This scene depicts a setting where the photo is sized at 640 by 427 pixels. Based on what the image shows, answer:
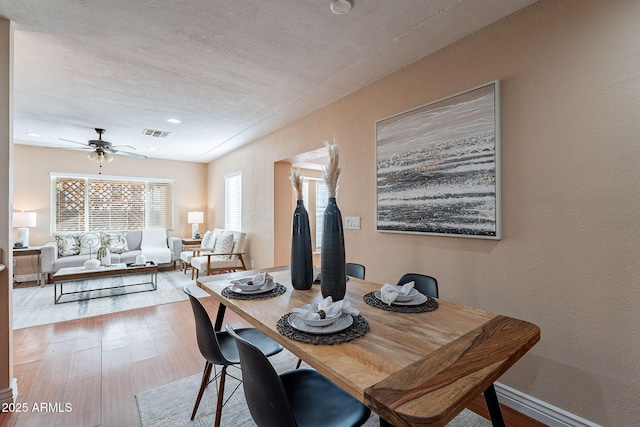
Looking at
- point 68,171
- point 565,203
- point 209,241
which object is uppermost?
point 68,171

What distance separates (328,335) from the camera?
1075mm

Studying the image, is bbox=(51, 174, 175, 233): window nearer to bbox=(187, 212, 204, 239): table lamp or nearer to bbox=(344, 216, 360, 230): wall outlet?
bbox=(187, 212, 204, 239): table lamp

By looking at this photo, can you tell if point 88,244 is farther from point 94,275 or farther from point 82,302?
point 82,302

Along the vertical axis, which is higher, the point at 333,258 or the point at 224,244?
the point at 333,258

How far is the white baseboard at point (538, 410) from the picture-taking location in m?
1.61

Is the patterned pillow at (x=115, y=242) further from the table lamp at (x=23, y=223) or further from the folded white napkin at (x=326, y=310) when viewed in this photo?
the folded white napkin at (x=326, y=310)

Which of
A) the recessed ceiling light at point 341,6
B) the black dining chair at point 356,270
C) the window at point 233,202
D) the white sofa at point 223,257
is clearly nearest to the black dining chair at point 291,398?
the black dining chair at point 356,270

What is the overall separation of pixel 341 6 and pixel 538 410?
8.74 ft

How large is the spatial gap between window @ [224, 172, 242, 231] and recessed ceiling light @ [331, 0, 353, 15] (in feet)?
13.3

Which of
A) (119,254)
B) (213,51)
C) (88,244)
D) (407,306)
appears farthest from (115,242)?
(407,306)

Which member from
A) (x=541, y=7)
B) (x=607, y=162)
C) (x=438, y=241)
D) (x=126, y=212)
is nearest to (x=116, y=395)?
(x=438, y=241)

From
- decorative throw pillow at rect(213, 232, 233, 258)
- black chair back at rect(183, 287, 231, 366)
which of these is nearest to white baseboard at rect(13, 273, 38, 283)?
decorative throw pillow at rect(213, 232, 233, 258)

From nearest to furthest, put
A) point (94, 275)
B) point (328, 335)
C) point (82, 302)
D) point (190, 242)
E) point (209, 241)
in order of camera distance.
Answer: point (328, 335)
point (82, 302)
point (94, 275)
point (209, 241)
point (190, 242)

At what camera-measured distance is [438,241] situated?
225 cm
